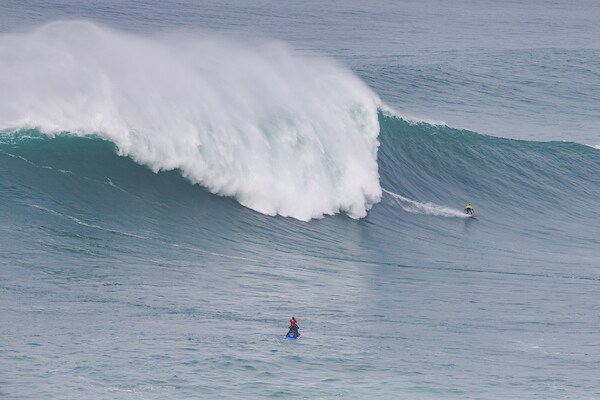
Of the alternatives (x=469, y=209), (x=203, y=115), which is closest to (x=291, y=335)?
(x=203, y=115)

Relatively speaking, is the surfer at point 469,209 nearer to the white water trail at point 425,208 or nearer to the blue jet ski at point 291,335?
the white water trail at point 425,208

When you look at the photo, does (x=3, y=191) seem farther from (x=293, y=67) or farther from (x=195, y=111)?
(x=293, y=67)

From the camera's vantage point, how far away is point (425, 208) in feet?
111

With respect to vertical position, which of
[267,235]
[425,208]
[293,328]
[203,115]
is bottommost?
[293,328]

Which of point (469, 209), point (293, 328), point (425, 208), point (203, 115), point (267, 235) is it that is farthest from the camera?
point (469, 209)

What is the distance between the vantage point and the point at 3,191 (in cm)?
2611

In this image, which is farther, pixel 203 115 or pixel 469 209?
pixel 469 209

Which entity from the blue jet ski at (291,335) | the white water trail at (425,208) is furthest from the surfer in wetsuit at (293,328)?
the white water trail at (425,208)

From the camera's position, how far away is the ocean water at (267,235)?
18.8 m

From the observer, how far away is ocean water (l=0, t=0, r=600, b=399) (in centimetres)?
1880

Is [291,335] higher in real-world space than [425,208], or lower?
lower

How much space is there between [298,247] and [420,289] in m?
3.55

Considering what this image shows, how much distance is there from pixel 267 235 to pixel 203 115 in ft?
16.6

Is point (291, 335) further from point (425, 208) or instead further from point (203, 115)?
point (425, 208)
